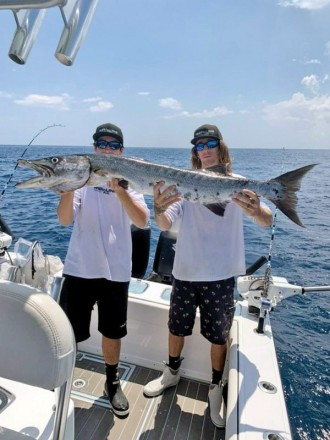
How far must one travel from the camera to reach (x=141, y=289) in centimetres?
354

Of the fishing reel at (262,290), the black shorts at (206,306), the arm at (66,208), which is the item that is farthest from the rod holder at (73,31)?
the fishing reel at (262,290)

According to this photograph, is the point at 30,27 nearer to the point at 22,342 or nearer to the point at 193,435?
the point at 22,342

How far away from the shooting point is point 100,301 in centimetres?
272

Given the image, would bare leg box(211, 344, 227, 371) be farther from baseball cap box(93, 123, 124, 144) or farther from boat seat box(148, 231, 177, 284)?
baseball cap box(93, 123, 124, 144)

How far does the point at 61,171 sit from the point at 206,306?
1490 mm

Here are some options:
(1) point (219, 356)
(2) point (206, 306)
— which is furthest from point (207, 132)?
(1) point (219, 356)

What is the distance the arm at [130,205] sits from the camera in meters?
2.42

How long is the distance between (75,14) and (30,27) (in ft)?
1.07

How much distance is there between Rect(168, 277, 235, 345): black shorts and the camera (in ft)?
8.71

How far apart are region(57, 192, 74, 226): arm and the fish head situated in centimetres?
19

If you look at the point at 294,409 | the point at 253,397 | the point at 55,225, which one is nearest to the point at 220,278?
the point at 253,397

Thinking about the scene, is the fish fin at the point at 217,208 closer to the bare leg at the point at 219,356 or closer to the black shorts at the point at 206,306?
the black shorts at the point at 206,306

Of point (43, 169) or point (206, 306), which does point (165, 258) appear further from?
point (43, 169)

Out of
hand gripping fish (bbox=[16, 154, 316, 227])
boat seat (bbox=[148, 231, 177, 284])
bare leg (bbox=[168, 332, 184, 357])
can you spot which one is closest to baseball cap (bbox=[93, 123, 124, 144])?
hand gripping fish (bbox=[16, 154, 316, 227])
